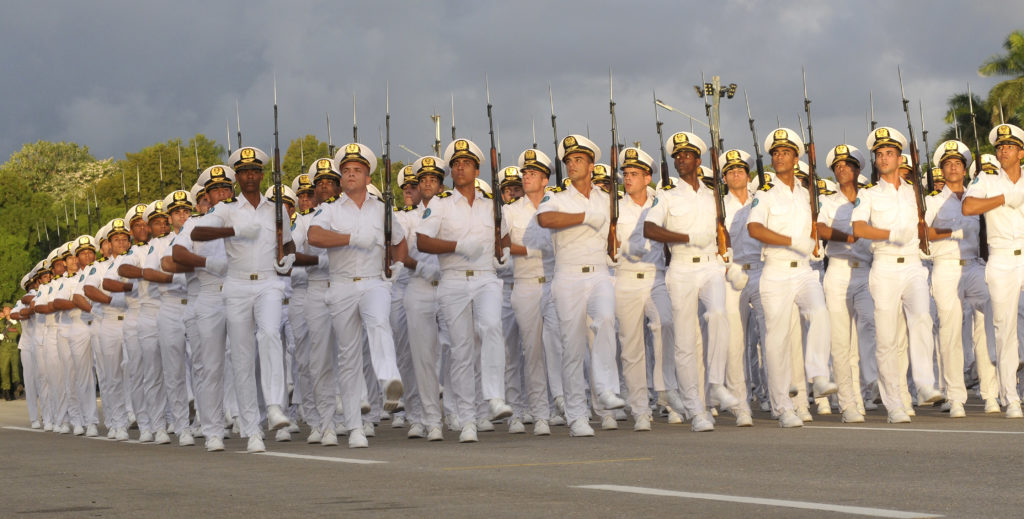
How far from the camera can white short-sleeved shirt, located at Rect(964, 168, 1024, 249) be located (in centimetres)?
1470

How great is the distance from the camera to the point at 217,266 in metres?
13.8

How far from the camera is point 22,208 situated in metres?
72.2

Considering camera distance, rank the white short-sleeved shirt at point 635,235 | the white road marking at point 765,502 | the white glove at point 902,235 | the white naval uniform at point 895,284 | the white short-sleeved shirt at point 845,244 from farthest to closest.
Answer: the white short-sleeved shirt at point 845,244 < the white short-sleeved shirt at point 635,235 < the white glove at point 902,235 < the white naval uniform at point 895,284 < the white road marking at point 765,502

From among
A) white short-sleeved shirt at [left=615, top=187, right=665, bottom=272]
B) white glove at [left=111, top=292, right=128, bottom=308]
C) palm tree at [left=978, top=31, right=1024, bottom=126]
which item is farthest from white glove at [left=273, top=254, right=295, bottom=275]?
palm tree at [left=978, top=31, right=1024, bottom=126]

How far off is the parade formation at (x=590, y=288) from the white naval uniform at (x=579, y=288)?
0.02 m

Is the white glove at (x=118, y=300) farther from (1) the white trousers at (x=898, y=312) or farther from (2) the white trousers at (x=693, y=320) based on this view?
(1) the white trousers at (x=898, y=312)

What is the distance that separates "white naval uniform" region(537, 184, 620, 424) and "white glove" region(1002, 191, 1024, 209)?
3826mm

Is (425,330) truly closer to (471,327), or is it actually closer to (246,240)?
(471,327)

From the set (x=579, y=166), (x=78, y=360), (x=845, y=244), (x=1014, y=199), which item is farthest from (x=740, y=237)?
(x=78, y=360)

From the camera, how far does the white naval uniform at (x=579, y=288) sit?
1373cm

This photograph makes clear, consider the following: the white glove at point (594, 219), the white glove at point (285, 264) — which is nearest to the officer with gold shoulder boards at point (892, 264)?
the white glove at point (594, 219)

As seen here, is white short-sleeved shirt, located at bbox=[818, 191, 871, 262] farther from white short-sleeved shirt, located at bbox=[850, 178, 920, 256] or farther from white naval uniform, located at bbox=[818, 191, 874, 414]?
white short-sleeved shirt, located at bbox=[850, 178, 920, 256]

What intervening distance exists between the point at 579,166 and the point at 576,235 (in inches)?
24.9

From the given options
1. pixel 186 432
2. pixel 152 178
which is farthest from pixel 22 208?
pixel 186 432
